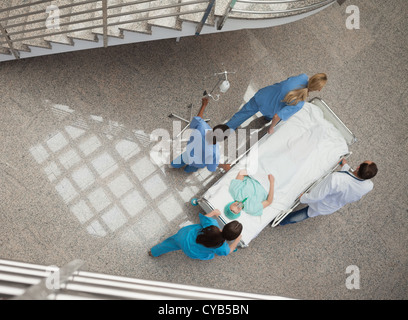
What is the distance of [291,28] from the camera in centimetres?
472

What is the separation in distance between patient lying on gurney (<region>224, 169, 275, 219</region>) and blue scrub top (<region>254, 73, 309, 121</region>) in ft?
2.13

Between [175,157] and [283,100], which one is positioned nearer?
[283,100]

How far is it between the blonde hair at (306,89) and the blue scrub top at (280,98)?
3.7 inches

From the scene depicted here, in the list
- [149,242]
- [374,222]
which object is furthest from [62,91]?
[374,222]

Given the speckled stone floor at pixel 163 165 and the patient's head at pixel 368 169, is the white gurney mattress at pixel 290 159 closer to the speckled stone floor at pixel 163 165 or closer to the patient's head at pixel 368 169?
the speckled stone floor at pixel 163 165

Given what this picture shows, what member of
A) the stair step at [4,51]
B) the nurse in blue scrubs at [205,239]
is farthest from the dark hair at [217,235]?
the stair step at [4,51]

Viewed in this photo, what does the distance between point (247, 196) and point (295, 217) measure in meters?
0.74

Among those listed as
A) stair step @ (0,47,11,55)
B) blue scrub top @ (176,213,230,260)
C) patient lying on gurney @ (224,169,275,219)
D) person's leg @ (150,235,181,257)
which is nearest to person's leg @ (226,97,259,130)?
patient lying on gurney @ (224,169,275,219)

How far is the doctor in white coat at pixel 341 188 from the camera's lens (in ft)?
10.5

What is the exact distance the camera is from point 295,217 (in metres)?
3.89

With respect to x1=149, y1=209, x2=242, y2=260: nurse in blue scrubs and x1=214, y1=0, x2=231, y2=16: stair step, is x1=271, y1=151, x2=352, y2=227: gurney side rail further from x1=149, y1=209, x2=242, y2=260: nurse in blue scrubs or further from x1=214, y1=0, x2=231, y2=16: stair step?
x1=214, y1=0, x2=231, y2=16: stair step

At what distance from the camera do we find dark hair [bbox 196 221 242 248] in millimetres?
2693
